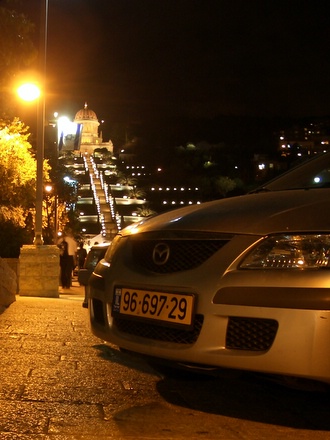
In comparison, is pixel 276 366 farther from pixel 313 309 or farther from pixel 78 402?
pixel 78 402

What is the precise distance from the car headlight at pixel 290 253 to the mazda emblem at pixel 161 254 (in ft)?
1.60

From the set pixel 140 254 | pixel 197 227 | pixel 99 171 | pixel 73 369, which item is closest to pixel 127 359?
pixel 73 369

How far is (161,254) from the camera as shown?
3.67 m

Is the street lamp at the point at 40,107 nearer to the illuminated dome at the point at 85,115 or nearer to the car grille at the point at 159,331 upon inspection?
the car grille at the point at 159,331

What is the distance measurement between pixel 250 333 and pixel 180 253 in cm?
58

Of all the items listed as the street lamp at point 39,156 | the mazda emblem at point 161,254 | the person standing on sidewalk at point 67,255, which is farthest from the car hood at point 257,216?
the person standing on sidewalk at point 67,255

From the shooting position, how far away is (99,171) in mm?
134750

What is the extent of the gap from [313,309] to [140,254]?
1.15 metres

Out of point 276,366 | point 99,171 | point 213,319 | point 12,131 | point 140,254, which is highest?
point 99,171

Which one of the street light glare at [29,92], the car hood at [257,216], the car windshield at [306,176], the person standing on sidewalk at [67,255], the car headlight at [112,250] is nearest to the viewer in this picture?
the car hood at [257,216]

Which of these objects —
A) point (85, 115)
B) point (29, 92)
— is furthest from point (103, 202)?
point (29, 92)

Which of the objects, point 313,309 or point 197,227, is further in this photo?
point 197,227

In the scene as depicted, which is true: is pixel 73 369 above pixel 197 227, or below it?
below

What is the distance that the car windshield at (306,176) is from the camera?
474 centimetres
